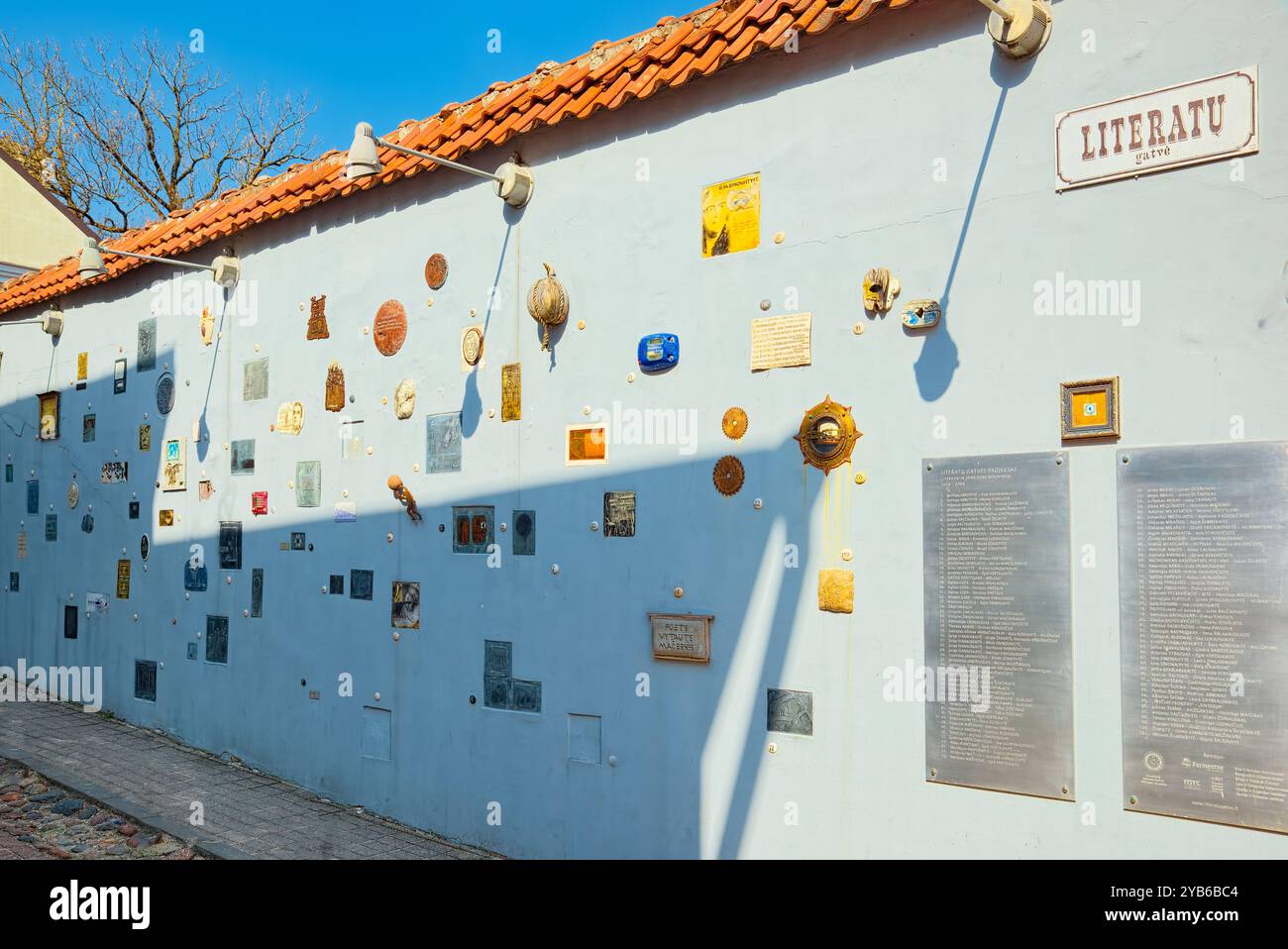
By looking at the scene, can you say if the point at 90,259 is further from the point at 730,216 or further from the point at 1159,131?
the point at 1159,131

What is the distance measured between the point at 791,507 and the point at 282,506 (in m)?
3.92

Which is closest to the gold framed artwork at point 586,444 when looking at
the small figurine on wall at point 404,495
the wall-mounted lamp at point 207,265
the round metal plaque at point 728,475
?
the round metal plaque at point 728,475

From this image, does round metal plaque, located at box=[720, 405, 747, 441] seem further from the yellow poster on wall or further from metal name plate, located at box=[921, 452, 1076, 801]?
metal name plate, located at box=[921, 452, 1076, 801]

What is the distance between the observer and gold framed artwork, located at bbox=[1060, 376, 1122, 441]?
11.6 ft

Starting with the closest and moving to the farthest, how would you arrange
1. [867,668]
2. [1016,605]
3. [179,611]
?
1. [1016,605]
2. [867,668]
3. [179,611]

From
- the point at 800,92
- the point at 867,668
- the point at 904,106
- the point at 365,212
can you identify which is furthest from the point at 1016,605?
the point at 365,212

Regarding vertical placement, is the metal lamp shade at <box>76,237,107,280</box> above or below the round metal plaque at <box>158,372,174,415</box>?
above

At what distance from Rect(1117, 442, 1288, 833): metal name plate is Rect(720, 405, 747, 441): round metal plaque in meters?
1.55

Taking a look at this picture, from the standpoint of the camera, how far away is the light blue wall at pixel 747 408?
3.49 metres

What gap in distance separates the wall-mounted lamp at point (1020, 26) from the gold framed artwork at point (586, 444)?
2.36 metres

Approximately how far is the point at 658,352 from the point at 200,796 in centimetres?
397

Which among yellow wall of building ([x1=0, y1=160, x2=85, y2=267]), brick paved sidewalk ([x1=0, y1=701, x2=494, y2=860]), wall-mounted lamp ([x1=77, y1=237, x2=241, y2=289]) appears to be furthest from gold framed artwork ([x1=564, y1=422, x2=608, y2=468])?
yellow wall of building ([x1=0, y1=160, x2=85, y2=267])

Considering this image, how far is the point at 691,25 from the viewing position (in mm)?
4855

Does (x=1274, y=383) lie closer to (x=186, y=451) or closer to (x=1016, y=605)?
(x=1016, y=605)
